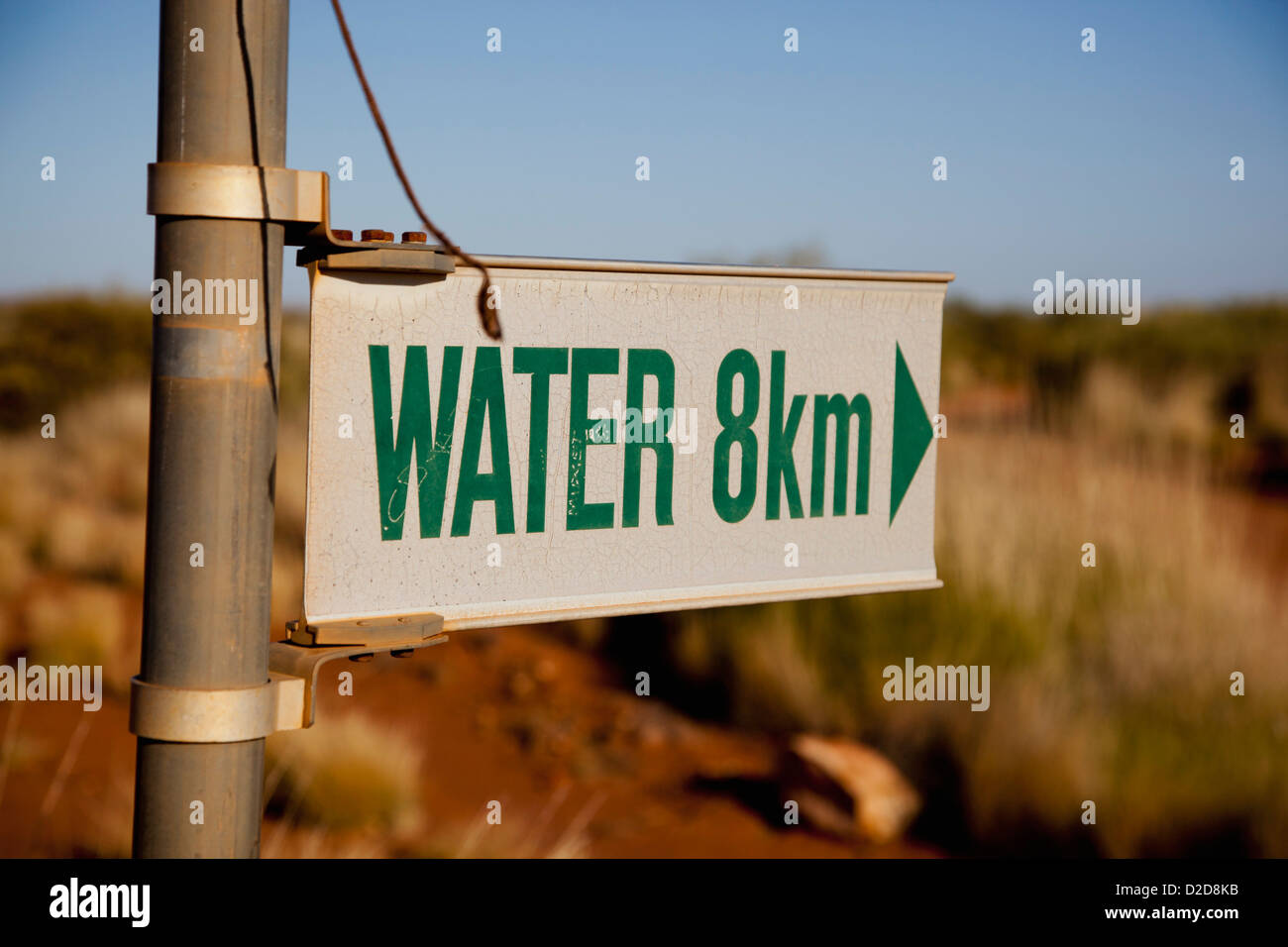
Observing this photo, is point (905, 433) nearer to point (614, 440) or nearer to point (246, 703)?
point (614, 440)

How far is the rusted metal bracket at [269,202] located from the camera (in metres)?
1.18

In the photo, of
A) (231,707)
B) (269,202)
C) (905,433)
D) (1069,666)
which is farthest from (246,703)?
(1069,666)

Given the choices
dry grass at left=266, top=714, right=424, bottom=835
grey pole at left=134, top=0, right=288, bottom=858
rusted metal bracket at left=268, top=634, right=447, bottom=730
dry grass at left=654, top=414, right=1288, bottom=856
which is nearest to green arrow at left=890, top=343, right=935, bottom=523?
rusted metal bracket at left=268, top=634, right=447, bottom=730

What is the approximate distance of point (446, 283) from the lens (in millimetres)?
1400

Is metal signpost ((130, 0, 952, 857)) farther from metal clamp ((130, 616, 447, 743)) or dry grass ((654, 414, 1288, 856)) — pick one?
dry grass ((654, 414, 1288, 856))

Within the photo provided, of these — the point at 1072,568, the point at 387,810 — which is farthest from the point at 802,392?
the point at 1072,568

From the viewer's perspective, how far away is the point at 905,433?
1.89 meters

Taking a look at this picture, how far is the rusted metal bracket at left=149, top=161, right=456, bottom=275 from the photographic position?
3.87 feet

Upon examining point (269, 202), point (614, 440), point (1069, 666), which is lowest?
point (1069, 666)

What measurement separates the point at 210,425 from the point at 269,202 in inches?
9.0

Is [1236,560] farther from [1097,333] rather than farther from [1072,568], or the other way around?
[1097,333]

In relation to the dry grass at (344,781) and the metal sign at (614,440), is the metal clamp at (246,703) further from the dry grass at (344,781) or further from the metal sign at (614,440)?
the dry grass at (344,781)

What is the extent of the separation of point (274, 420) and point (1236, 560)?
6132 mm
